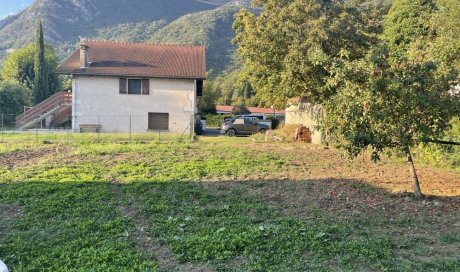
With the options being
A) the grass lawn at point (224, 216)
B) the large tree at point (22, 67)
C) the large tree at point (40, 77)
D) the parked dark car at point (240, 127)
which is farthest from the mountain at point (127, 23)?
the grass lawn at point (224, 216)

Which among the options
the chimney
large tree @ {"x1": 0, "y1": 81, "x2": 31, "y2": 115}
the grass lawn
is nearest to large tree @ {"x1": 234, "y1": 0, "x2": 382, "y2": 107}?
the grass lawn

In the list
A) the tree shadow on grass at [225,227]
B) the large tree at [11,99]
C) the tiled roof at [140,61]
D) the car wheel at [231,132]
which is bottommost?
the tree shadow on grass at [225,227]

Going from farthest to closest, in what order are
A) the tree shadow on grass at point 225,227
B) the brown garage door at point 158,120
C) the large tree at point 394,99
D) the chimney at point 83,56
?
1. the brown garage door at point 158,120
2. the chimney at point 83,56
3. the large tree at point 394,99
4. the tree shadow on grass at point 225,227

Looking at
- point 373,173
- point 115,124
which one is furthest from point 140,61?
point 373,173

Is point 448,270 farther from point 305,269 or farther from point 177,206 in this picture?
point 177,206

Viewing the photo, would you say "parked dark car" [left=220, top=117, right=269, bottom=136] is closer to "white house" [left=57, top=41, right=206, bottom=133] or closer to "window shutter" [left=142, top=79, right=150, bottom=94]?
Answer: "white house" [left=57, top=41, right=206, bottom=133]

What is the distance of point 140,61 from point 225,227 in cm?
2635

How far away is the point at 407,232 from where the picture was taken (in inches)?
244

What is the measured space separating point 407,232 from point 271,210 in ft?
7.73

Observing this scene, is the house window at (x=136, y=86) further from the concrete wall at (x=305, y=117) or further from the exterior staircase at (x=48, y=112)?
the concrete wall at (x=305, y=117)

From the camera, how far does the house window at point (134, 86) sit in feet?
97.1

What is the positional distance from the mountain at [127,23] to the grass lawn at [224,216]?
6591cm

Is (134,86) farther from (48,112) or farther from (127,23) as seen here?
(127,23)

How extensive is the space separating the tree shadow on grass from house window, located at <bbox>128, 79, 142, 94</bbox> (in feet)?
67.8
